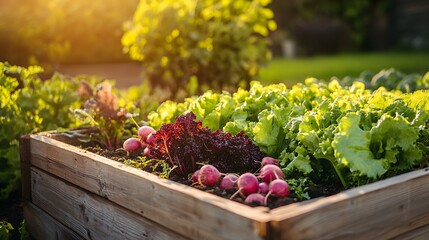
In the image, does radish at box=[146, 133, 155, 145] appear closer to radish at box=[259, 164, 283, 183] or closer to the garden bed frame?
the garden bed frame

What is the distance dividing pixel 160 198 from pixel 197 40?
3524 millimetres

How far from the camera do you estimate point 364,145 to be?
2240mm

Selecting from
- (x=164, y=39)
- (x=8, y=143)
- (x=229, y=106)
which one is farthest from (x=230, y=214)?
(x=164, y=39)

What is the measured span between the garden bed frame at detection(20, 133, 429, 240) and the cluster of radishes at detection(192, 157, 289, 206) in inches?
6.1

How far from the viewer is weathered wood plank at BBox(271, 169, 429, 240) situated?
178cm

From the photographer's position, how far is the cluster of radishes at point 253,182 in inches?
84.5

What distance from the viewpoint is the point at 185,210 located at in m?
2.05

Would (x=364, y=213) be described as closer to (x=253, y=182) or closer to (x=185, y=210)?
(x=253, y=182)

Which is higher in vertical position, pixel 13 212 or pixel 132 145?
pixel 132 145

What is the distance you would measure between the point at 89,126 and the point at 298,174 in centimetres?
163

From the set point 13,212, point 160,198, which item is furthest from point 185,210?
point 13,212

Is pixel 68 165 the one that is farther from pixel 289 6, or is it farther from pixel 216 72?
pixel 289 6

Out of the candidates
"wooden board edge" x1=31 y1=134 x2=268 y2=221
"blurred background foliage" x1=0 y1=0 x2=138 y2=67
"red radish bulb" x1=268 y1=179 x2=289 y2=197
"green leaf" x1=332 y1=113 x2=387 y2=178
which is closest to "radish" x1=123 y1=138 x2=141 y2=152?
"wooden board edge" x1=31 y1=134 x2=268 y2=221

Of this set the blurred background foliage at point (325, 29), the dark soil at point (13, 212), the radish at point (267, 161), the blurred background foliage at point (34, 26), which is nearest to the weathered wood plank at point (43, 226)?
the dark soil at point (13, 212)
